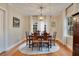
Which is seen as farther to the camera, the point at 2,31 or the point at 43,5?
the point at 43,5

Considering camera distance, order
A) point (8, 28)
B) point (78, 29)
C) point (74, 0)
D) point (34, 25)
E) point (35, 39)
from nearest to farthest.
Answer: point (74, 0), point (78, 29), point (8, 28), point (35, 39), point (34, 25)

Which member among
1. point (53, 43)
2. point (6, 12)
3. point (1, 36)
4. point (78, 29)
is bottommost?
point (53, 43)

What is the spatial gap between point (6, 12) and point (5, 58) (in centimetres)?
326

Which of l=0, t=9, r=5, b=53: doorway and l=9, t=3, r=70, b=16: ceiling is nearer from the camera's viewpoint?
l=0, t=9, r=5, b=53: doorway

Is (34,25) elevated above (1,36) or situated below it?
above

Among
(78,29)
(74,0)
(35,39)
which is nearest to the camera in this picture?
(74,0)

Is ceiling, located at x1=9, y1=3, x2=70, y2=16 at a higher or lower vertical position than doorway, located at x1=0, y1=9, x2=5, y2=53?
higher

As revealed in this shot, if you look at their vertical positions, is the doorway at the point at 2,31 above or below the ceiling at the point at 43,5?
below

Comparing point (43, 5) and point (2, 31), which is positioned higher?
point (43, 5)

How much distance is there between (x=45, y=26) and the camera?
6.38m

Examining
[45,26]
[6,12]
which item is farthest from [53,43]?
[6,12]

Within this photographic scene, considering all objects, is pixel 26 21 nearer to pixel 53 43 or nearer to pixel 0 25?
pixel 53 43

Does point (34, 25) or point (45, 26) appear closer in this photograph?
point (45, 26)

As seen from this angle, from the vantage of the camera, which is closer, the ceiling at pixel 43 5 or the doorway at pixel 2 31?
the doorway at pixel 2 31
